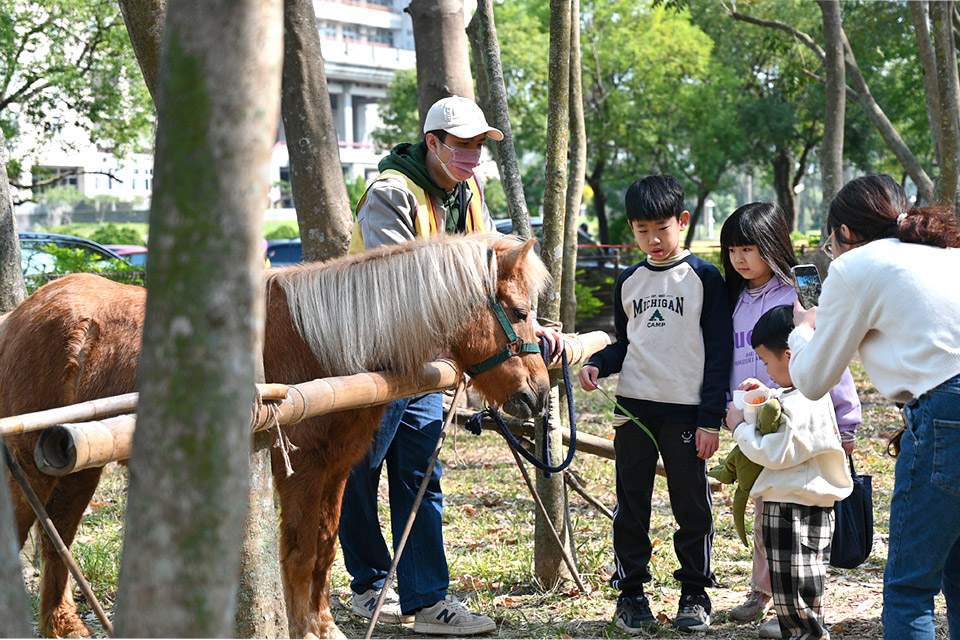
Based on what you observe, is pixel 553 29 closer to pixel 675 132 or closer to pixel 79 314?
pixel 79 314

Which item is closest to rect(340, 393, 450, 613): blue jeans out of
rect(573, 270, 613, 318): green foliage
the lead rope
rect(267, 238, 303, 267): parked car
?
the lead rope

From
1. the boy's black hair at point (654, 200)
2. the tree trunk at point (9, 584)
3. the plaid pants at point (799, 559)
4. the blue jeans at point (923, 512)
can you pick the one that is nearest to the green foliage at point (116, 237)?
the boy's black hair at point (654, 200)

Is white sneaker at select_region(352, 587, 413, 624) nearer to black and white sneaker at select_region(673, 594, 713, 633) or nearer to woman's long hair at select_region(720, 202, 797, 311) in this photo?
black and white sneaker at select_region(673, 594, 713, 633)

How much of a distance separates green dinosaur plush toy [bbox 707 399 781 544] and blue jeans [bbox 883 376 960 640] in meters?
0.74

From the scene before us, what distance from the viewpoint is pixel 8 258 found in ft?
17.9

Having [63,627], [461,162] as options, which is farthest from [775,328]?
[63,627]

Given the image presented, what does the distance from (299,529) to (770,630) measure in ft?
6.32

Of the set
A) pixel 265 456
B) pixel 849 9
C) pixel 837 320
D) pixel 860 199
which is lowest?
pixel 265 456

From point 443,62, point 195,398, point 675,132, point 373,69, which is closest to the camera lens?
point 195,398

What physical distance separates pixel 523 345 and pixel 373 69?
2358 inches

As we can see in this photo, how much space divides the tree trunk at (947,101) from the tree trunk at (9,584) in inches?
332

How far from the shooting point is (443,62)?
644 centimetres

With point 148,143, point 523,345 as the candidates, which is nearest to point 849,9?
point 148,143

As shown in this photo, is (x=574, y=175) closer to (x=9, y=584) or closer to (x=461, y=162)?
(x=461, y=162)
